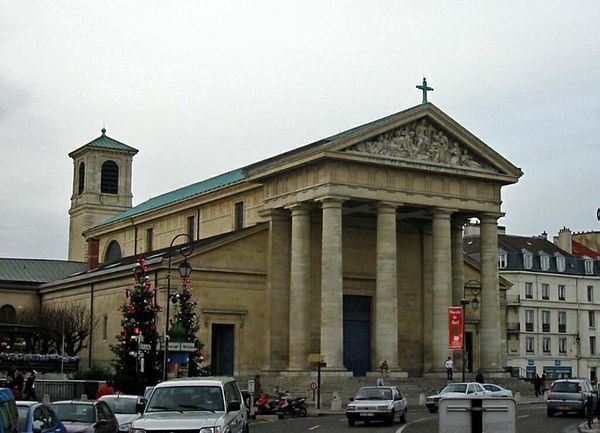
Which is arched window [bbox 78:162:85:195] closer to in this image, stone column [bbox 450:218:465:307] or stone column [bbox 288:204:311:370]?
stone column [bbox 450:218:465:307]

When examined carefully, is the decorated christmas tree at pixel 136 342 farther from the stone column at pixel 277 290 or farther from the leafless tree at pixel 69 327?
the leafless tree at pixel 69 327

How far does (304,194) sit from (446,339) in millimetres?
12525

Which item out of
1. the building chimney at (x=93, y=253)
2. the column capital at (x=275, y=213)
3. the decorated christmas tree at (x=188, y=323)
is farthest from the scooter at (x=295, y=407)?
the building chimney at (x=93, y=253)

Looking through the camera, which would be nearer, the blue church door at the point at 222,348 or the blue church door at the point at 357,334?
the blue church door at the point at 222,348

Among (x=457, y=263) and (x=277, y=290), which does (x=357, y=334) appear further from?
(x=457, y=263)

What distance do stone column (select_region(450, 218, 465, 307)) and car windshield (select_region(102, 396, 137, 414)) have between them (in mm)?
40965

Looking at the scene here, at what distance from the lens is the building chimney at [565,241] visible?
10831cm

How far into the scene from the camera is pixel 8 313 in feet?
302

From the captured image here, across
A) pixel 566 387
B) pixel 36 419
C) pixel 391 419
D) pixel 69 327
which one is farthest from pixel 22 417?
pixel 69 327

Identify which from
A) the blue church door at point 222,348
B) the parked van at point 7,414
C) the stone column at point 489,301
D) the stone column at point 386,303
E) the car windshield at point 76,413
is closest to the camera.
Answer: the parked van at point 7,414

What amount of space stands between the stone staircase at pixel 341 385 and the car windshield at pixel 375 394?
543 inches

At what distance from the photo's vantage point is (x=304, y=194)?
6353 cm

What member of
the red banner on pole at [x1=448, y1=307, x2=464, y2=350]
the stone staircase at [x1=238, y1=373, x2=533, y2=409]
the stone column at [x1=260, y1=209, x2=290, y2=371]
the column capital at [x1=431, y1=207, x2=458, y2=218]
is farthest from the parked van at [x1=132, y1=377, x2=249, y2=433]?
the column capital at [x1=431, y1=207, x2=458, y2=218]

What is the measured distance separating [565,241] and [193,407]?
91.5 m
